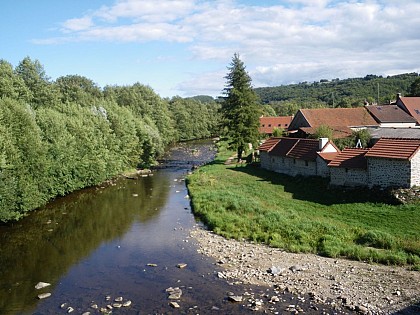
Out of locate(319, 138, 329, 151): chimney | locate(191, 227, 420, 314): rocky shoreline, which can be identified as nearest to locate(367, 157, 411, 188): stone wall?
locate(319, 138, 329, 151): chimney

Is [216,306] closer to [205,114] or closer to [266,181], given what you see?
[266,181]

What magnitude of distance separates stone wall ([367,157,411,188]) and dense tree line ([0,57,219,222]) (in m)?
23.9

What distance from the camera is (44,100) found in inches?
2028

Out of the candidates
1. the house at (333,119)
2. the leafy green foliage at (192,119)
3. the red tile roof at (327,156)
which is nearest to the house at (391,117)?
the house at (333,119)

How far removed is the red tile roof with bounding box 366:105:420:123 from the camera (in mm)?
53156

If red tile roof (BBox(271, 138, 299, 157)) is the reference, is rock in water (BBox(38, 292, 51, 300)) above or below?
below

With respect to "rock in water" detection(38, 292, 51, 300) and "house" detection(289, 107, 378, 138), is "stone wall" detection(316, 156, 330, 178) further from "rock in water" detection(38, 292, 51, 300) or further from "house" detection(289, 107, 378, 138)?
"rock in water" detection(38, 292, 51, 300)

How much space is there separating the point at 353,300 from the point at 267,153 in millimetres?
28280

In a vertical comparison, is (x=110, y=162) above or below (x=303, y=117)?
below

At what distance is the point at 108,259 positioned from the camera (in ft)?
69.7

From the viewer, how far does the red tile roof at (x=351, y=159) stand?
28.4 m

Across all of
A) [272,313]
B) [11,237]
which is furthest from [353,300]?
[11,237]

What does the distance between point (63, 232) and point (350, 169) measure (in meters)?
20.3

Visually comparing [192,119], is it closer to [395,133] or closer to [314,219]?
[395,133]
